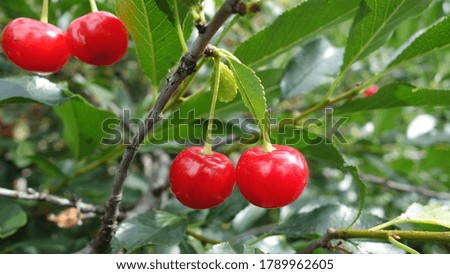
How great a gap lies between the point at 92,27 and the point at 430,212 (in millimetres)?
1149

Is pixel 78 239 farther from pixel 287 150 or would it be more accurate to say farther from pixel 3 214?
pixel 287 150

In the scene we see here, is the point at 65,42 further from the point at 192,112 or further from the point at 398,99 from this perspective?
the point at 398,99

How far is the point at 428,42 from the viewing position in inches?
64.0

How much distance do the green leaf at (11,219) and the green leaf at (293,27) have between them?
106 centimetres

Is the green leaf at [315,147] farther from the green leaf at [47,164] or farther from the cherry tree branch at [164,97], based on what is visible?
the green leaf at [47,164]

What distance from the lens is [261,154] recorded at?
133 centimetres

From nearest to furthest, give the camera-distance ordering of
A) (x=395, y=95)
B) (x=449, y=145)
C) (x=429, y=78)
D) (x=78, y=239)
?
(x=395, y=95) → (x=78, y=239) → (x=449, y=145) → (x=429, y=78)

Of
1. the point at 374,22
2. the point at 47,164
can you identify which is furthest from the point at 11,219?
the point at 374,22

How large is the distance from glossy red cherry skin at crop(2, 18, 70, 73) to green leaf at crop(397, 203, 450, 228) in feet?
3.91

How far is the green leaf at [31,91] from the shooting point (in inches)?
57.1

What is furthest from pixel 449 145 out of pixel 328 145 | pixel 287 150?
pixel 287 150

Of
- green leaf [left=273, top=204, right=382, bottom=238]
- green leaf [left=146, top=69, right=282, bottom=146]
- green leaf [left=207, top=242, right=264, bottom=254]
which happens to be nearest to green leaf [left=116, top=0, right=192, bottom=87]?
green leaf [left=146, top=69, right=282, bottom=146]

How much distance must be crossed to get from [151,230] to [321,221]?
0.64 m

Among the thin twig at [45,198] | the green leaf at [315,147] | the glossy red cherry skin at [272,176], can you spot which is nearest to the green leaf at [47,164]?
the thin twig at [45,198]
